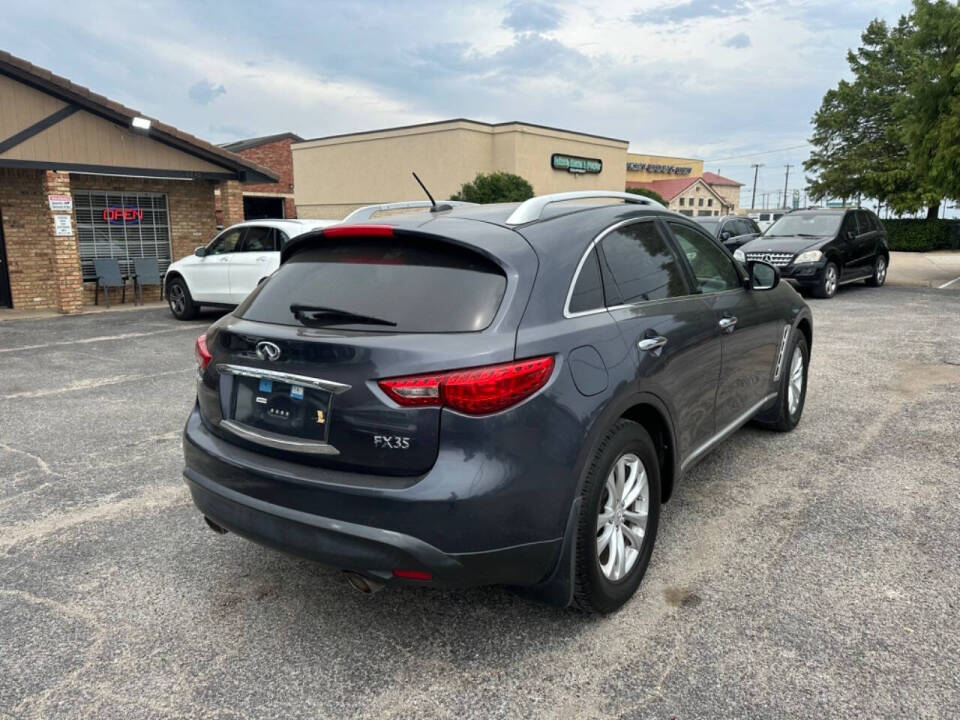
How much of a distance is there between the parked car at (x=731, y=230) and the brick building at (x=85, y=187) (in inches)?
466

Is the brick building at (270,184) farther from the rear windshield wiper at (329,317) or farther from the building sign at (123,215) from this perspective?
the rear windshield wiper at (329,317)

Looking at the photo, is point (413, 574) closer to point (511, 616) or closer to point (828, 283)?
point (511, 616)

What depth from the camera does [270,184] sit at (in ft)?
118

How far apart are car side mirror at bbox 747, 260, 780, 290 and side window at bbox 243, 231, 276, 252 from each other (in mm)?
8505

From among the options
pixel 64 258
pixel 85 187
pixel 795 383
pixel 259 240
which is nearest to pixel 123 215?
pixel 85 187

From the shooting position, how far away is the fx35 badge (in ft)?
7.75

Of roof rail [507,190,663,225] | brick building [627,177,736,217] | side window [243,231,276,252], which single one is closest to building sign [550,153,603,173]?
brick building [627,177,736,217]

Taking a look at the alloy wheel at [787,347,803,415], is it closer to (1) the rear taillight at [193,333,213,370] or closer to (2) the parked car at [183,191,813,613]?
(2) the parked car at [183,191,813,613]

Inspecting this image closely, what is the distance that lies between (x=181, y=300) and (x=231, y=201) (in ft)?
15.1

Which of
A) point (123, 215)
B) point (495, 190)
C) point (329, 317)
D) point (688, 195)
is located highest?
point (688, 195)

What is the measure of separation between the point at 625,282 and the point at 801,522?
1.69 metres

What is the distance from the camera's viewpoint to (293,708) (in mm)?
2383

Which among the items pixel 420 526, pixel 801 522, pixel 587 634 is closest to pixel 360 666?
pixel 420 526

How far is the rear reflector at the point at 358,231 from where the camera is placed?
2.84 m
